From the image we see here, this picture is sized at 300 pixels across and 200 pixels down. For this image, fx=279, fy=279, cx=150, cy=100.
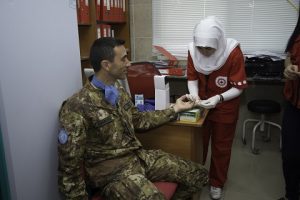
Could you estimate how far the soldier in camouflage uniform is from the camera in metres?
1.31

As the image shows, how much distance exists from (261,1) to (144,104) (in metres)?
2.17

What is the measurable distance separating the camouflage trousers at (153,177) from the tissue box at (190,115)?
246 mm

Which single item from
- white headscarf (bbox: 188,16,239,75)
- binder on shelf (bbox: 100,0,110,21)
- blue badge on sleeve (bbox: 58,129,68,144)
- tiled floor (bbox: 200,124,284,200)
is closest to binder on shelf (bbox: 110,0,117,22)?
binder on shelf (bbox: 100,0,110,21)

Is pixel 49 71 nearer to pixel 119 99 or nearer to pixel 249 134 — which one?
pixel 119 99

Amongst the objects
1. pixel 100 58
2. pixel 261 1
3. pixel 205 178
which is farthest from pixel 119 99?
pixel 261 1

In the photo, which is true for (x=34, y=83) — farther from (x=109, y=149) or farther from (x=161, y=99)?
(x=161, y=99)

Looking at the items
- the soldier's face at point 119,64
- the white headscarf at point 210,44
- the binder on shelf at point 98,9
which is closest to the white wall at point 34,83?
the soldier's face at point 119,64

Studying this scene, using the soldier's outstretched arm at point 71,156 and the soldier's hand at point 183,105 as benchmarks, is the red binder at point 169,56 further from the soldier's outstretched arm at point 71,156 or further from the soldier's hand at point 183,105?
the soldier's outstretched arm at point 71,156

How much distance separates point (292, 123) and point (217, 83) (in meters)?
0.55

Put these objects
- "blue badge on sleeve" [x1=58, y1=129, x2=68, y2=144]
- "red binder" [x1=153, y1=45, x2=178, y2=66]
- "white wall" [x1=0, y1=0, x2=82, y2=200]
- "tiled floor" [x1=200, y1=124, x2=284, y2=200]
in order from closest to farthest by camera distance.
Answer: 1. "white wall" [x1=0, y1=0, x2=82, y2=200]
2. "blue badge on sleeve" [x1=58, y1=129, x2=68, y2=144]
3. "tiled floor" [x1=200, y1=124, x2=284, y2=200]
4. "red binder" [x1=153, y1=45, x2=178, y2=66]

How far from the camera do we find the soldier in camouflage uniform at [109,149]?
1311mm

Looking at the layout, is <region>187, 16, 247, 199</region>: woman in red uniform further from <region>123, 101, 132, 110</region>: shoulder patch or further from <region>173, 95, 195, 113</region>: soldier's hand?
<region>123, 101, 132, 110</region>: shoulder patch

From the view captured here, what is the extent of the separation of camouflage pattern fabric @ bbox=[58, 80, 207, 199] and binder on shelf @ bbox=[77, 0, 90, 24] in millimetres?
1268

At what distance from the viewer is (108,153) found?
1465mm
